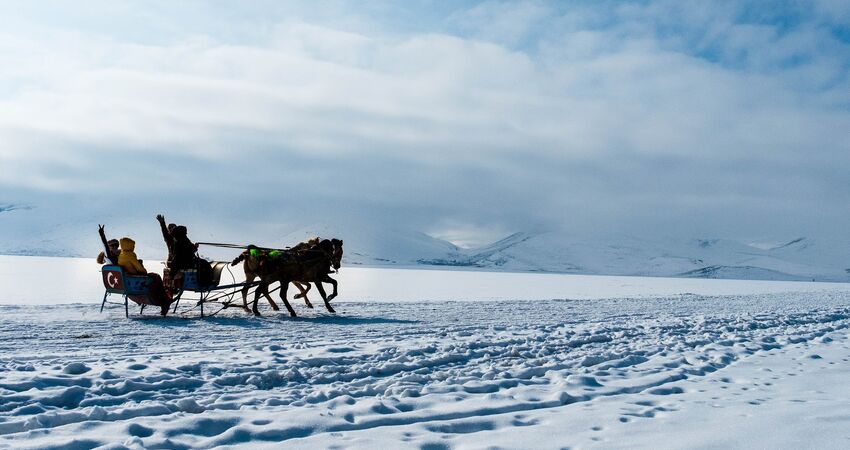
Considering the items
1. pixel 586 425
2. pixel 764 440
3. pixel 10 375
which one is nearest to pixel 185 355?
pixel 10 375

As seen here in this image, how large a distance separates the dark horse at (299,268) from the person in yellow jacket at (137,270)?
5.42ft

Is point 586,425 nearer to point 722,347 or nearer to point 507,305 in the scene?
point 722,347

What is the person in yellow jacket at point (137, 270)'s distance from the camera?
39.7ft

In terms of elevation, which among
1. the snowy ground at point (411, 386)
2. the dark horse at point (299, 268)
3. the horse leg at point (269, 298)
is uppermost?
the dark horse at point (299, 268)

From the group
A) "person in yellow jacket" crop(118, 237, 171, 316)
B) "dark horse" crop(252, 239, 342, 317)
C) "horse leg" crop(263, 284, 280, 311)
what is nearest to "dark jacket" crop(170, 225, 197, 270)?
"person in yellow jacket" crop(118, 237, 171, 316)

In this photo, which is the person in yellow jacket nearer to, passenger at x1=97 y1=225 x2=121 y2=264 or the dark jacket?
passenger at x1=97 y1=225 x2=121 y2=264

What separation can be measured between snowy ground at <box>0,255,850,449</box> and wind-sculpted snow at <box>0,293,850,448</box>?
0.02 metres

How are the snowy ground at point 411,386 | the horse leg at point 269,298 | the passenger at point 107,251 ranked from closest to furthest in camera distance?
the snowy ground at point 411,386, the passenger at point 107,251, the horse leg at point 269,298

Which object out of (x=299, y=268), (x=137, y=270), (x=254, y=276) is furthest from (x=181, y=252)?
(x=299, y=268)

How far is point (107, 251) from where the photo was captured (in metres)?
12.1

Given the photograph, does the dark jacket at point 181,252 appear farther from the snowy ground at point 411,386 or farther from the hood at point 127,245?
the snowy ground at point 411,386

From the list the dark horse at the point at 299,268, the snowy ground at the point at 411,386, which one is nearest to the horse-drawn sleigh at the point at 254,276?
the dark horse at the point at 299,268

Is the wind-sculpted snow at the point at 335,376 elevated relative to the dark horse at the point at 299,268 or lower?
lower

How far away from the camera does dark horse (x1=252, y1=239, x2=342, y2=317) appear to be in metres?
13.6
